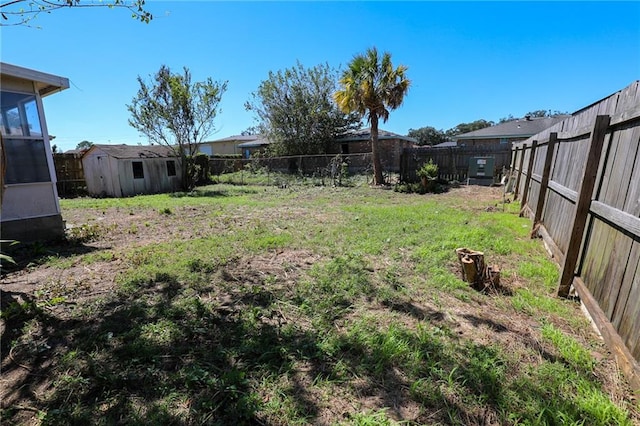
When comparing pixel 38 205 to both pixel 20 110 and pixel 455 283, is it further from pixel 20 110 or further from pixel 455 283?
pixel 455 283

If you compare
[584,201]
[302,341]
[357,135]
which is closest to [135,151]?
[357,135]

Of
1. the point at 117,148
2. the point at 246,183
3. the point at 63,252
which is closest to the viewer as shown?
the point at 63,252

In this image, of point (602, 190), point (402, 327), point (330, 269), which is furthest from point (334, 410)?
point (602, 190)

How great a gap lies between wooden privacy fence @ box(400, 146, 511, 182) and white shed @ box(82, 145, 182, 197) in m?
12.2

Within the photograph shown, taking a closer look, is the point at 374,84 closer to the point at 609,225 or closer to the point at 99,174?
the point at 609,225

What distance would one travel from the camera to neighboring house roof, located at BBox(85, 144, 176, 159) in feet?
47.0

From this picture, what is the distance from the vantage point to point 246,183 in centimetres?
1723

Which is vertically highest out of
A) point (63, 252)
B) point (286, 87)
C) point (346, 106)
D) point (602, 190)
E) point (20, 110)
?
point (286, 87)

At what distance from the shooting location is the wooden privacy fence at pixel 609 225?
1981 millimetres

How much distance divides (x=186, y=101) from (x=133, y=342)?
14.3m

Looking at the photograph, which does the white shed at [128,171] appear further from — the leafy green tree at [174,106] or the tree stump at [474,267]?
the tree stump at [474,267]

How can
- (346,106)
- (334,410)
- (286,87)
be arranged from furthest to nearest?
(286,87)
(346,106)
(334,410)

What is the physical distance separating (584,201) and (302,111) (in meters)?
18.9

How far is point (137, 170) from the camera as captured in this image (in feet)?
48.9
